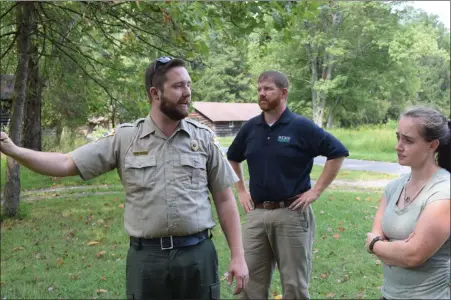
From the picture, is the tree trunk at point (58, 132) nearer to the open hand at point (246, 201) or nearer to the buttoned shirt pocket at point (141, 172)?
the open hand at point (246, 201)

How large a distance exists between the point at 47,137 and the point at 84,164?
6.82 metres

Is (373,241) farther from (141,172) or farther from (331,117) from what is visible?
(331,117)

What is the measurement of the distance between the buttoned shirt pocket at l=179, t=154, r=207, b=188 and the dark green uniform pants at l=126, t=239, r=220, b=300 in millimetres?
310

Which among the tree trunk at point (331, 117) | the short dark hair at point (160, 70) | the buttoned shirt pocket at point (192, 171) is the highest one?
the short dark hair at point (160, 70)

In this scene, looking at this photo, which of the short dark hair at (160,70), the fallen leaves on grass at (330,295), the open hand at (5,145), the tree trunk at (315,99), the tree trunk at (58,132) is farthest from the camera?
the tree trunk at (58,132)

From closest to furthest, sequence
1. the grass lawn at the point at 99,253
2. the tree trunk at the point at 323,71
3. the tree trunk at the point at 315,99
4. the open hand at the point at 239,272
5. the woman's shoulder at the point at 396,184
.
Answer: the woman's shoulder at the point at 396,184 → the open hand at the point at 239,272 → the tree trunk at the point at 323,71 → the tree trunk at the point at 315,99 → the grass lawn at the point at 99,253

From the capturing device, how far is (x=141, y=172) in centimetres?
210

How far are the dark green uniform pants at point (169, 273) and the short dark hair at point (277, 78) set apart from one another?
1215mm

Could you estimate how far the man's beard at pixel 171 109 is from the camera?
2.06 meters

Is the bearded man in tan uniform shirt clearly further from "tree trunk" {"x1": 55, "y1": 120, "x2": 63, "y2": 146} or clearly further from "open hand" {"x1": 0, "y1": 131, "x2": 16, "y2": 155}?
"tree trunk" {"x1": 55, "y1": 120, "x2": 63, "y2": 146}

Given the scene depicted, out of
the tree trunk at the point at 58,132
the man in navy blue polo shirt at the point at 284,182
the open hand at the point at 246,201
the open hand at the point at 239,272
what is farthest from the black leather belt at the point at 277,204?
the tree trunk at the point at 58,132

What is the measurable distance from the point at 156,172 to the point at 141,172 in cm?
7

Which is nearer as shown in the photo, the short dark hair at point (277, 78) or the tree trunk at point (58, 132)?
the short dark hair at point (277, 78)

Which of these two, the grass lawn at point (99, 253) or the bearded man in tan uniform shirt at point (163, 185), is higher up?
the bearded man in tan uniform shirt at point (163, 185)
